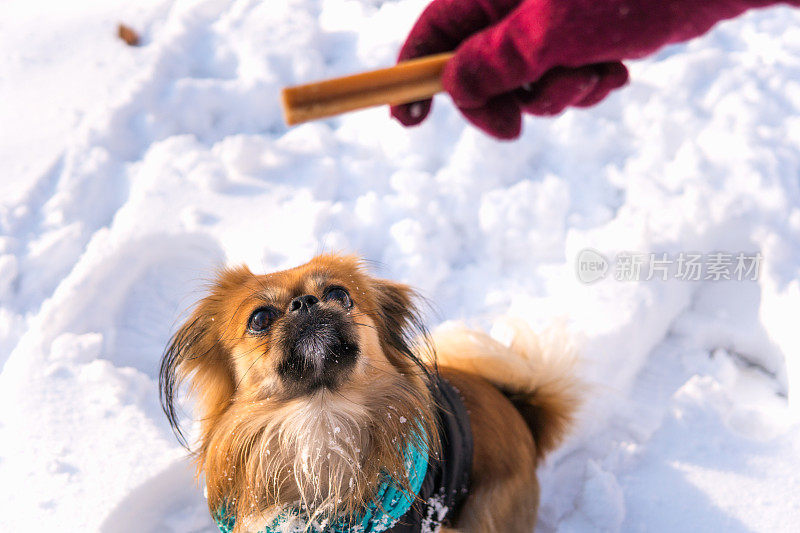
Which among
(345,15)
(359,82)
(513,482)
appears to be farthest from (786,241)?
(345,15)

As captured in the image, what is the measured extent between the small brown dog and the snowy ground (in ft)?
1.91

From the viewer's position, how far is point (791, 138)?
3.13m

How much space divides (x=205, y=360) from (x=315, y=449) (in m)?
0.42

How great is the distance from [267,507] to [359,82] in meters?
1.21

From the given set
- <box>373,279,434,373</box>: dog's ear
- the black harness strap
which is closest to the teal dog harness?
the black harness strap

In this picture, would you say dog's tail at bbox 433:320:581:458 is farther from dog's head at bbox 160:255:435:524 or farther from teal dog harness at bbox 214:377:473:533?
dog's head at bbox 160:255:435:524

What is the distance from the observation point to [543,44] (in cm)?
126

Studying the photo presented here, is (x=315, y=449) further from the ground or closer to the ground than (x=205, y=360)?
closer to the ground

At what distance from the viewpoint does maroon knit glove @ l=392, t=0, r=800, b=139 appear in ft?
3.97

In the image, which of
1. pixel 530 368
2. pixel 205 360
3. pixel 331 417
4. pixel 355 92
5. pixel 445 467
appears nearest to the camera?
pixel 355 92

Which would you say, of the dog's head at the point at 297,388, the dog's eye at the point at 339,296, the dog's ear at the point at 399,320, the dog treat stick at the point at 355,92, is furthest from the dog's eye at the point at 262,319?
the dog treat stick at the point at 355,92

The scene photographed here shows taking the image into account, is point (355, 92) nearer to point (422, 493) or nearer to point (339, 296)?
point (339, 296)

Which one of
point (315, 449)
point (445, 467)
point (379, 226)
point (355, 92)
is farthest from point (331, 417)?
point (379, 226)

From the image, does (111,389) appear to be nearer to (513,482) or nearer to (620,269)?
(513,482)
